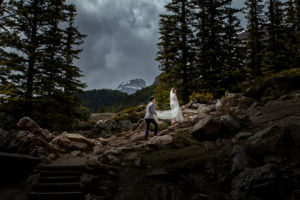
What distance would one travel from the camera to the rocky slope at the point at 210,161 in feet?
13.8

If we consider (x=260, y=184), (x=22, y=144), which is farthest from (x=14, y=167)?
(x=260, y=184)

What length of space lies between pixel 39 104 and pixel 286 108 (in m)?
14.6

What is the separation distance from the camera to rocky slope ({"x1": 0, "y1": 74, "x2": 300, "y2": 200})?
4211 millimetres

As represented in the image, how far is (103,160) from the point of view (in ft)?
22.8

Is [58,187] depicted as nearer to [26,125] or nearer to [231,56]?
[26,125]

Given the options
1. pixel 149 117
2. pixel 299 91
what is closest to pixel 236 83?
pixel 299 91

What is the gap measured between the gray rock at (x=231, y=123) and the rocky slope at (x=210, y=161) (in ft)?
0.12

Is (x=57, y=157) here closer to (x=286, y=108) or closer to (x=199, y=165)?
(x=199, y=165)

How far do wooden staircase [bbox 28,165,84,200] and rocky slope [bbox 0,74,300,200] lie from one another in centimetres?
35

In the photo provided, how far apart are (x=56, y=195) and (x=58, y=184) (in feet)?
1.31

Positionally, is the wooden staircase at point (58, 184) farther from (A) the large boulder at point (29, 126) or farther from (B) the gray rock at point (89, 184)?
(A) the large boulder at point (29, 126)

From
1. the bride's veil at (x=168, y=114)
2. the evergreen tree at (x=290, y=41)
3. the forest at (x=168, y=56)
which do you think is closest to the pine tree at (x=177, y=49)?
the forest at (x=168, y=56)

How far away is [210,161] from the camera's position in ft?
18.3

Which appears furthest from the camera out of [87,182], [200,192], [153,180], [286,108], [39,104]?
[39,104]
